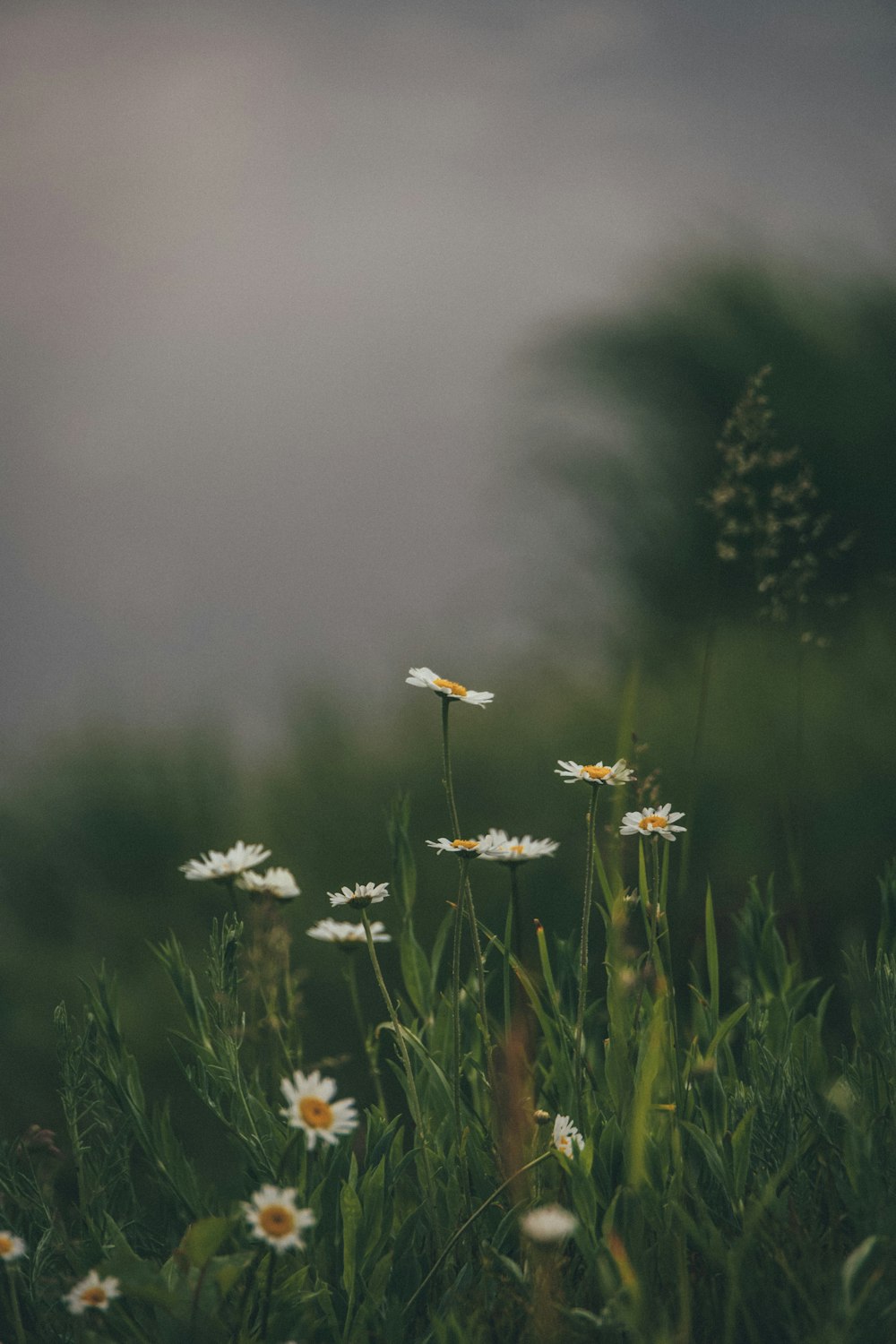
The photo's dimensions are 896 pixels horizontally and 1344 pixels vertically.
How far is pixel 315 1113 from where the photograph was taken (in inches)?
16.2

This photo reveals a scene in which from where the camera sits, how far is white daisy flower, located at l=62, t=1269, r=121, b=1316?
430mm

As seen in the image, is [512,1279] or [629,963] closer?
[512,1279]

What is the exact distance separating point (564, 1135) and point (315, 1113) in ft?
0.62

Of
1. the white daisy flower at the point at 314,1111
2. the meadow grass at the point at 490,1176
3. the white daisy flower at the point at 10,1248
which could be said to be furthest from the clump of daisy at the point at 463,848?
the white daisy flower at the point at 10,1248

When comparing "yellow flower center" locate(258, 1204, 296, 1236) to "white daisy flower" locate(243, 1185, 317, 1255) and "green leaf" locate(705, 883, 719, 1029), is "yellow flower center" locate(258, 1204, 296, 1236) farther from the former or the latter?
"green leaf" locate(705, 883, 719, 1029)

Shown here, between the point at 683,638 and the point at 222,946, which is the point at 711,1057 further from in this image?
the point at 683,638

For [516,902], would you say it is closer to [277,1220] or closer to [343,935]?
[343,935]

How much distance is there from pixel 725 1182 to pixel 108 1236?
0.95 feet

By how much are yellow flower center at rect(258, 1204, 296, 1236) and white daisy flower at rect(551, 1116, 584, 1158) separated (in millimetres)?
164

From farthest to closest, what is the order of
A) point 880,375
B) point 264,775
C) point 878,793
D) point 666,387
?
point 666,387
point 880,375
point 264,775
point 878,793

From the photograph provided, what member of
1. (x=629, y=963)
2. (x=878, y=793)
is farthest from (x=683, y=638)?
(x=629, y=963)

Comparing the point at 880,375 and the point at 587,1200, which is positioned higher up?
the point at 880,375

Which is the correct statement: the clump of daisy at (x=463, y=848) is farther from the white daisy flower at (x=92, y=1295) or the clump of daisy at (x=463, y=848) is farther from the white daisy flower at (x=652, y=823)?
the white daisy flower at (x=92, y=1295)

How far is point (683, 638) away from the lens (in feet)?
6.03
